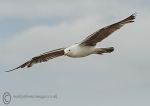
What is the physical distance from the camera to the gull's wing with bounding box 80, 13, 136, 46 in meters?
25.7

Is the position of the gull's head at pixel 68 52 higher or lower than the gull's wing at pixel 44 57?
lower

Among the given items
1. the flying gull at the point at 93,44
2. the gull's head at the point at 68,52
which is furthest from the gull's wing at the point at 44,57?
A: the gull's head at the point at 68,52

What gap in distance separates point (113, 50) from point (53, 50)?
3.51 meters

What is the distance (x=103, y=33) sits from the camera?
26.3 meters

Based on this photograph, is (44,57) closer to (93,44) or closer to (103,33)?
(93,44)

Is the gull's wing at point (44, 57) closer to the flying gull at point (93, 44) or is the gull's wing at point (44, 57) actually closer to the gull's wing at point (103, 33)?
the flying gull at point (93, 44)

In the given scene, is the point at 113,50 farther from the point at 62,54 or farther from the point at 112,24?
the point at 62,54

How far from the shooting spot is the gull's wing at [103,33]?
25.7 meters

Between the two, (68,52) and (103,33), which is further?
(68,52)

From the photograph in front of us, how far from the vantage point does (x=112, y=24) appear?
25.9m

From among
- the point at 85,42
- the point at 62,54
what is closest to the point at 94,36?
the point at 85,42

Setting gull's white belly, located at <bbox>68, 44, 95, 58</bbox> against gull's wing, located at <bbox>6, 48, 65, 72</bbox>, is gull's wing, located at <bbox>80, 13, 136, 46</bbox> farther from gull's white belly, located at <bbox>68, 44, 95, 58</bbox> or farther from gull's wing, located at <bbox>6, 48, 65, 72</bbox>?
gull's wing, located at <bbox>6, 48, 65, 72</bbox>

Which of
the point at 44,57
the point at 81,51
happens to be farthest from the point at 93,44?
the point at 44,57

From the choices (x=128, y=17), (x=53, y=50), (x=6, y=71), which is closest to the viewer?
(x=128, y=17)
